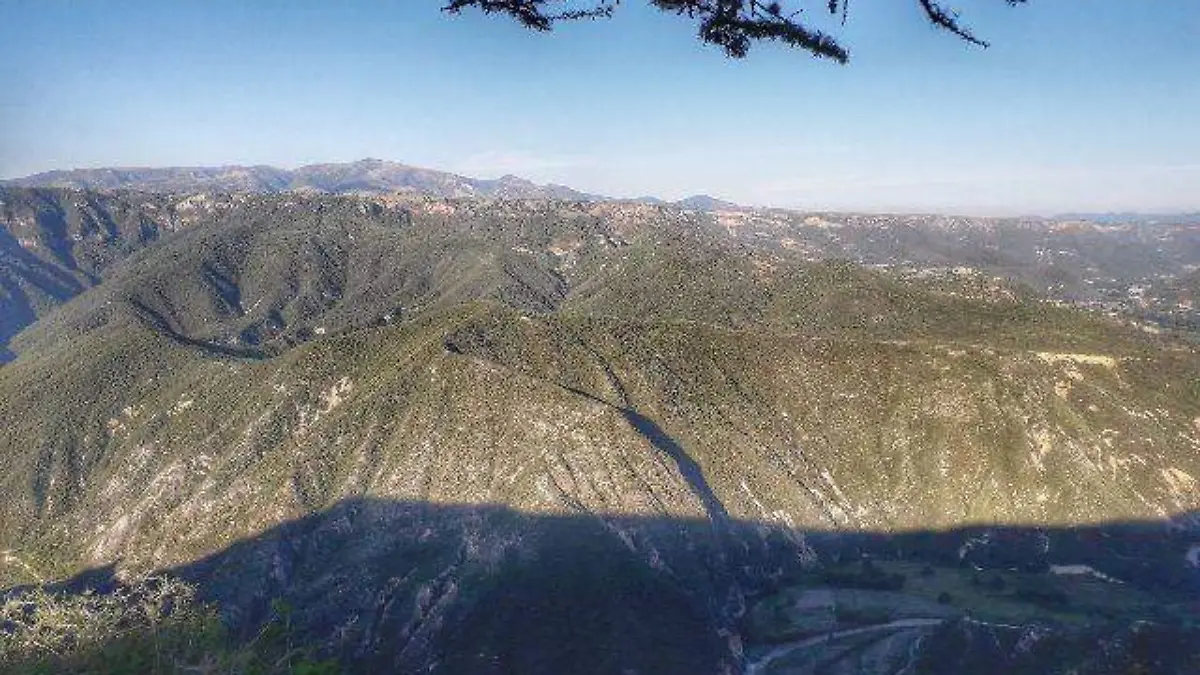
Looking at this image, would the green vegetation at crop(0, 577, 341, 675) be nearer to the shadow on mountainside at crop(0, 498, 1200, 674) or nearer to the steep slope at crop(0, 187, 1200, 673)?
the shadow on mountainside at crop(0, 498, 1200, 674)

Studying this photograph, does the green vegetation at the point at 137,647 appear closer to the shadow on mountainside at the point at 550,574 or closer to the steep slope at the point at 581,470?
the shadow on mountainside at the point at 550,574

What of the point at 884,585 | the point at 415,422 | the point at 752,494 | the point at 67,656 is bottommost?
the point at 884,585

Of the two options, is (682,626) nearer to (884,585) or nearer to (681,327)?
(884,585)

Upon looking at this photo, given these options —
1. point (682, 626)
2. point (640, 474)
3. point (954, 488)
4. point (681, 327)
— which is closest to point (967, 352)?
point (954, 488)

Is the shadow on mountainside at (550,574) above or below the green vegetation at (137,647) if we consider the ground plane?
below

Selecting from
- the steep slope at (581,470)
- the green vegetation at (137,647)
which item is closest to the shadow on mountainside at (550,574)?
the steep slope at (581,470)
